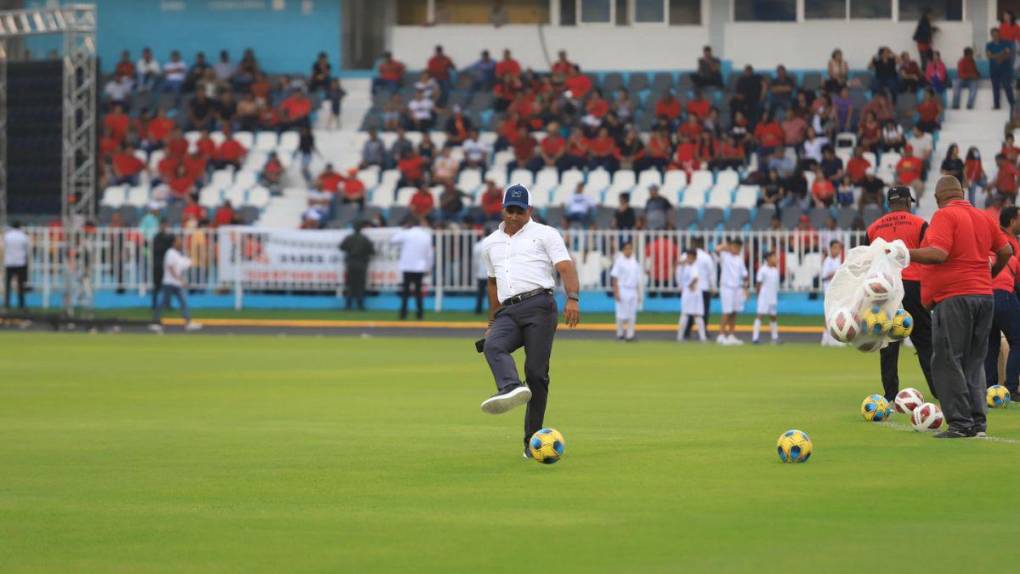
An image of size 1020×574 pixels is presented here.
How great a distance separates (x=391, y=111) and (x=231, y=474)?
34825mm

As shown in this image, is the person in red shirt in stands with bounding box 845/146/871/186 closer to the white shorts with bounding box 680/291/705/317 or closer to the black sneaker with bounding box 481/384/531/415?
the white shorts with bounding box 680/291/705/317

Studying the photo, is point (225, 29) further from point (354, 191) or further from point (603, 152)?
point (603, 152)

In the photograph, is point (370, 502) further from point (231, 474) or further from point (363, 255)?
point (363, 255)

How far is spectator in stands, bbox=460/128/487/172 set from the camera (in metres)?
45.0

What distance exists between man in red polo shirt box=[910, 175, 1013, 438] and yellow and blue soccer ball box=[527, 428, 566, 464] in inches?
136

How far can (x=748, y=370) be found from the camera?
25.5 m

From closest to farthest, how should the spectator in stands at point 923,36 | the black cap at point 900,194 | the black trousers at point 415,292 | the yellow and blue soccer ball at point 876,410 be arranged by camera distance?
1. the yellow and blue soccer ball at point 876,410
2. the black cap at point 900,194
3. the black trousers at point 415,292
4. the spectator in stands at point 923,36

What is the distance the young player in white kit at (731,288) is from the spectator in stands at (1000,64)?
11.6 metres

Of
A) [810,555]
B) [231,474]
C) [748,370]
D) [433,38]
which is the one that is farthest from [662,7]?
[810,555]

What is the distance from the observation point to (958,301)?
48.7ft

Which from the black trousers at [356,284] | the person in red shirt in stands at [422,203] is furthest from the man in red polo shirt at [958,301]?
the person in red shirt in stands at [422,203]

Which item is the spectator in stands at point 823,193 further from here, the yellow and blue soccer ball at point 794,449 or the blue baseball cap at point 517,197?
the yellow and blue soccer ball at point 794,449

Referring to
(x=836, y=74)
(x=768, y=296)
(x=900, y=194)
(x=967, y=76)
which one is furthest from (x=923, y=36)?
(x=900, y=194)

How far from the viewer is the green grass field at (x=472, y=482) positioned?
926 centimetres
